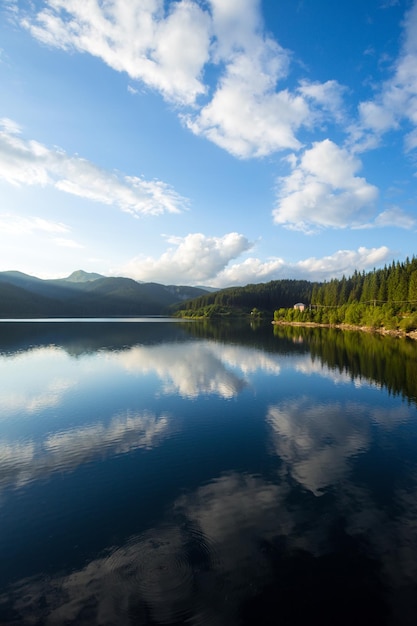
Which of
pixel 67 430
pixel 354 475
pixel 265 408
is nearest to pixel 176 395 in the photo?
pixel 265 408

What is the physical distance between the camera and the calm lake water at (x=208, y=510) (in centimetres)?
1125

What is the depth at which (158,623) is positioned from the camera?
1038 cm

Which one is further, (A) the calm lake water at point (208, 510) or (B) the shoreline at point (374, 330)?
(B) the shoreline at point (374, 330)

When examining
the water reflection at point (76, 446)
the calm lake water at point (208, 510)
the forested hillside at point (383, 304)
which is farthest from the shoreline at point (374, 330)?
the water reflection at point (76, 446)

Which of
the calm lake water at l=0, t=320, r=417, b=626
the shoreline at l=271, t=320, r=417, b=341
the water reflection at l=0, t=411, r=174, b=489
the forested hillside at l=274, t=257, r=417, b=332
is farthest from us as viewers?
the forested hillside at l=274, t=257, r=417, b=332

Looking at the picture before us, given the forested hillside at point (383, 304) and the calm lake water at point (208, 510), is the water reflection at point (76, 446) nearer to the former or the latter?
the calm lake water at point (208, 510)

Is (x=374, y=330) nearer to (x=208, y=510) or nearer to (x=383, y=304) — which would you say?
(x=383, y=304)

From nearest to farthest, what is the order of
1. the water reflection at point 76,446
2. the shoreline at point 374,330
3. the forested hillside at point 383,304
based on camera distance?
the water reflection at point 76,446 < the shoreline at point 374,330 < the forested hillside at point 383,304

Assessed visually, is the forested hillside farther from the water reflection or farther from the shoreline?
the water reflection

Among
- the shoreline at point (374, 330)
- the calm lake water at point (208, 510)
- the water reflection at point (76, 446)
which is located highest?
the shoreline at point (374, 330)

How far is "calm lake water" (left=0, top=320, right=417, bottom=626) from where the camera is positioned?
443 inches

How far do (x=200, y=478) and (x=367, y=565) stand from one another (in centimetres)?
964

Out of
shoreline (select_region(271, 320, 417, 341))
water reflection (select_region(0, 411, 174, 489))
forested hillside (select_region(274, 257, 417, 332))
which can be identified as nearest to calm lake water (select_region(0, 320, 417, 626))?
water reflection (select_region(0, 411, 174, 489))

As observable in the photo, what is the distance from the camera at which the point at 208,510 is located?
53.5 ft
